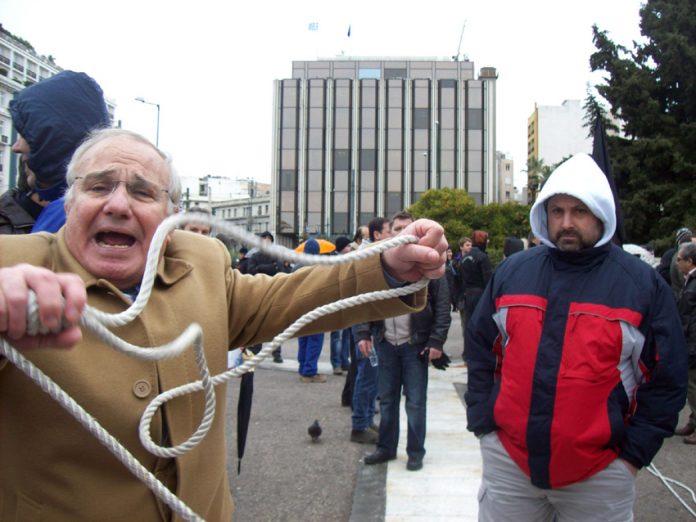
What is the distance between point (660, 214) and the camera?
21750 millimetres

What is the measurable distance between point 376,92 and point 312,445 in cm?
6139

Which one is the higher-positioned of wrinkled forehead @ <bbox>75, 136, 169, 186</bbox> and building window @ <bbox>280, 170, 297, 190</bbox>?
building window @ <bbox>280, 170, 297, 190</bbox>

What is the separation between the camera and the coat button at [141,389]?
1427 mm

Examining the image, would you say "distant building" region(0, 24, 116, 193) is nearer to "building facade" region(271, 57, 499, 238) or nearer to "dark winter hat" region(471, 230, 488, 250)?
"building facade" region(271, 57, 499, 238)

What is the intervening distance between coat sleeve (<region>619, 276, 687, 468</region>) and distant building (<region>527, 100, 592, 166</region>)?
70.8 meters

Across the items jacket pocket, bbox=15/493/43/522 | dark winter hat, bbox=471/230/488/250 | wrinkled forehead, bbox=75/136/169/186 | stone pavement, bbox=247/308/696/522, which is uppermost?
dark winter hat, bbox=471/230/488/250

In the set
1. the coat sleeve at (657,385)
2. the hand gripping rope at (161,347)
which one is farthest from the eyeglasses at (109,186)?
the coat sleeve at (657,385)

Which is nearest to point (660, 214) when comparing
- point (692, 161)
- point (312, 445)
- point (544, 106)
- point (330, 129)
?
point (692, 161)

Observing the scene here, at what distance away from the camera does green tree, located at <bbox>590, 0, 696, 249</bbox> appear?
20.9 metres

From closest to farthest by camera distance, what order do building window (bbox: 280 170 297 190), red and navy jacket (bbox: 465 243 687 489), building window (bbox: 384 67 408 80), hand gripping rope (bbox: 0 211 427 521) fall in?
hand gripping rope (bbox: 0 211 427 521), red and navy jacket (bbox: 465 243 687 489), building window (bbox: 280 170 297 190), building window (bbox: 384 67 408 80)

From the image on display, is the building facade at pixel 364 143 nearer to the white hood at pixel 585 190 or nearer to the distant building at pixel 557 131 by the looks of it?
the distant building at pixel 557 131

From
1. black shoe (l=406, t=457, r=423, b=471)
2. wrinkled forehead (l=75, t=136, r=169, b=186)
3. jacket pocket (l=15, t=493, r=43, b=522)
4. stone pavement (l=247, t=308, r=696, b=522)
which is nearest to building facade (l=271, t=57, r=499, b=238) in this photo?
stone pavement (l=247, t=308, r=696, b=522)

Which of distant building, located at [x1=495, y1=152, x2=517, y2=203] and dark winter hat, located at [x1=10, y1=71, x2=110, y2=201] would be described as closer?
dark winter hat, located at [x1=10, y1=71, x2=110, y2=201]

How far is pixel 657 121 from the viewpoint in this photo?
2181cm
